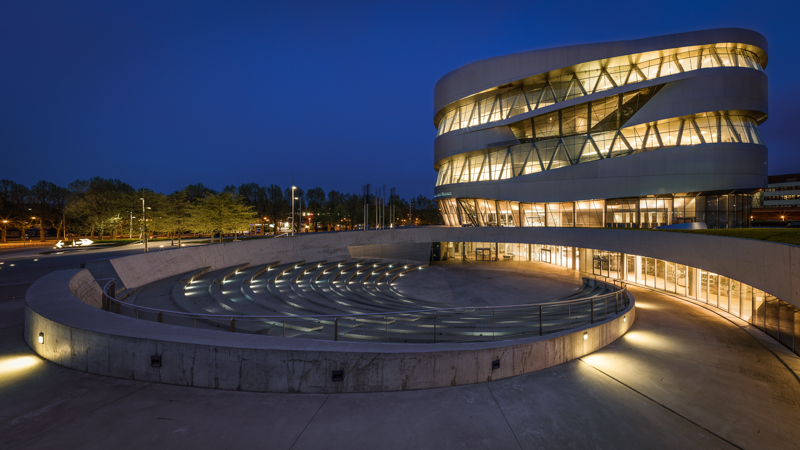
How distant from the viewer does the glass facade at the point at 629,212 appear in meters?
30.0

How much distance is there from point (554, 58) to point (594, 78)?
506 centimetres

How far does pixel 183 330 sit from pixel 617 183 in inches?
1455

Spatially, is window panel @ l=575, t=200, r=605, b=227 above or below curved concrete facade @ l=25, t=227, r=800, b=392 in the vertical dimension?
above

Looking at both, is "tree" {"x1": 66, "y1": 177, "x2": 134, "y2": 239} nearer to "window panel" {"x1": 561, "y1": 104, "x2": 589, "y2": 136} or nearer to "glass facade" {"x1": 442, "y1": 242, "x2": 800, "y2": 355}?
"glass facade" {"x1": 442, "y1": 242, "x2": 800, "y2": 355}

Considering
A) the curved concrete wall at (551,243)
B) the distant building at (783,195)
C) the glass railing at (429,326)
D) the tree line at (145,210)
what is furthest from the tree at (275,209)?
the distant building at (783,195)

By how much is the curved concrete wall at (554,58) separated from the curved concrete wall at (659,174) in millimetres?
10820

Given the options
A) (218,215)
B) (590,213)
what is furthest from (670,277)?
(218,215)

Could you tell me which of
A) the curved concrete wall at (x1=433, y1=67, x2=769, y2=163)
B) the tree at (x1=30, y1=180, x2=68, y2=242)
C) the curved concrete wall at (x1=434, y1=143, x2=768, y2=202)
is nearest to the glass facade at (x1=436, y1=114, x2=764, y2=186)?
the curved concrete wall at (x1=433, y1=67, x2=769, y2=163)

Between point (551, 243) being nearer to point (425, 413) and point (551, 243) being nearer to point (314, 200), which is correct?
point (425, 413)

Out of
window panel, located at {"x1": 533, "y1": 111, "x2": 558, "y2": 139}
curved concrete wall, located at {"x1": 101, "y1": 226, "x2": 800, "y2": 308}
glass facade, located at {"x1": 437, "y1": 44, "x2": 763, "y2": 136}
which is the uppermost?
glass facade, located at {"x1": 437, "y1": 44, "x2": 763, "y2": 136}

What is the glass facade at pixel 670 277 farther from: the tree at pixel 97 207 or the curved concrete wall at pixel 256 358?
the tree at pixel 97 207

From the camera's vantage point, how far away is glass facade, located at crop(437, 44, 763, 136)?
3077 cm

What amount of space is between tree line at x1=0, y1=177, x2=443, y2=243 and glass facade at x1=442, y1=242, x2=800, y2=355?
56.6 feet

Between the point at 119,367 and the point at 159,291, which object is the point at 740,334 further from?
the point at 159,291
